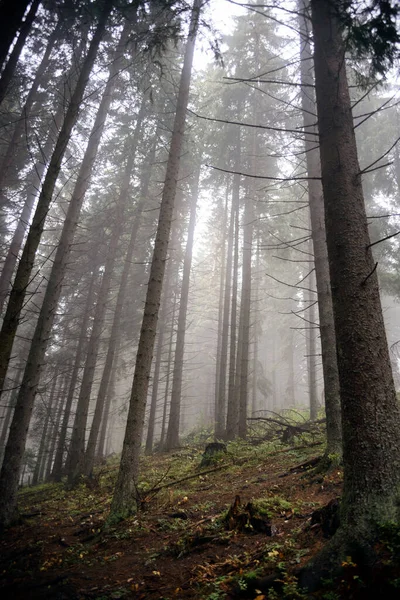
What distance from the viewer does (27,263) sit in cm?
540

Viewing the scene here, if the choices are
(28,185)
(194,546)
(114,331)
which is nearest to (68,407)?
(114,331)

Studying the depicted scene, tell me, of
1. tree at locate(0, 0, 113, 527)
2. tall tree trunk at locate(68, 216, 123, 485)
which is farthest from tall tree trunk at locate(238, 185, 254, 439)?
tree at locate(0, 0, 113, 527)

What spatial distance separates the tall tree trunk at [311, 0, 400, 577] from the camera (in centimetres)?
297

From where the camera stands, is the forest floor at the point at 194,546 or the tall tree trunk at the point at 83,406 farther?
the tall tree trunk at the point at 83,406

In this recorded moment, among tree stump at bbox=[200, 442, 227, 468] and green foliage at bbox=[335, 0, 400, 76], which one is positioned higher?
green foliage at bbox=[335, 0, 400, 76]

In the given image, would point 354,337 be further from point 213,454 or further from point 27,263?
point 213,454

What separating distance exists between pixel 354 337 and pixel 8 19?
22.2 feet

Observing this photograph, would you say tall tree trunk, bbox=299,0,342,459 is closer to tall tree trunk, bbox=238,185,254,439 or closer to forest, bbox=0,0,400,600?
forest, bbox=0,0,400,600

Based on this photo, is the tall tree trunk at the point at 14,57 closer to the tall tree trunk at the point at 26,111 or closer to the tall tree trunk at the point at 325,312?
the tall tree trunk at the point at 26,111

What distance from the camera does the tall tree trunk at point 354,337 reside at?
2.97 metres

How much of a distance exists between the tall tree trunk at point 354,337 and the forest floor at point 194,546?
0.32m

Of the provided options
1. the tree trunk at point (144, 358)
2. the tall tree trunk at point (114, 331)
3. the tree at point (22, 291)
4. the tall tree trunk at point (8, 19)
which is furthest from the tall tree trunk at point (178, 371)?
the tall tree trunk at point (8, 19)

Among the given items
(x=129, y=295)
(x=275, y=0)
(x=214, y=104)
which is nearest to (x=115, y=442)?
(x=129, y=295)

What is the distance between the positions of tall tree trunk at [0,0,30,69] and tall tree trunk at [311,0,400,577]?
4.59 metres
